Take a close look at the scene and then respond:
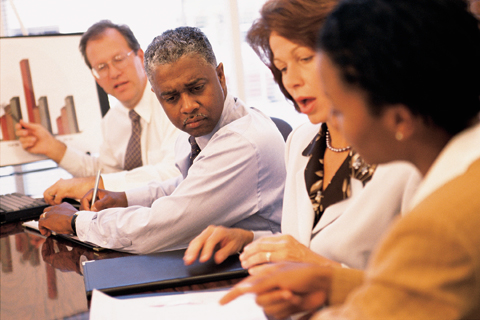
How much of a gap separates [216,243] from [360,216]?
13.6 inches

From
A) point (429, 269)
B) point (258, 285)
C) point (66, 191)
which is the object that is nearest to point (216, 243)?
point (258, 285)

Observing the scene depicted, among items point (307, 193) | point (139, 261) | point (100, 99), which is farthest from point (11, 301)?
point (100, 99)

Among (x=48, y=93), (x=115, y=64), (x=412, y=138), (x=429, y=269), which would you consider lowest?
(x=429, y=269)

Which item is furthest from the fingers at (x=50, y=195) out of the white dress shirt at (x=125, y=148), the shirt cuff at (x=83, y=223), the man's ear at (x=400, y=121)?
the man's ear at (x=400, y=121)

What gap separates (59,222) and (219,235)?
2.35 ft

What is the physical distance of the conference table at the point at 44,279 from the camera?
105 centimetres

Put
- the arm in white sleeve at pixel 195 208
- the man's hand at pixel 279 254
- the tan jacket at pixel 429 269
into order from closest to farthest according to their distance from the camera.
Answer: the tan jacket at pixel 429 269, the man's hand at pixel 279 254, the arm in white sleeve at pixel 195 208

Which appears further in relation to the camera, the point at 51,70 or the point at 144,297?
the point at 51,70

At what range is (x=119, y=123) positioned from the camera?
2.61m

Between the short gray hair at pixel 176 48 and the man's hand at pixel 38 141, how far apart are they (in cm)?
128

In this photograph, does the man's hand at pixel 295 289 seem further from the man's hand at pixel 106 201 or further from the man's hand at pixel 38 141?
the man's hand at pixel 38 141

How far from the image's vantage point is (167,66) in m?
1.44

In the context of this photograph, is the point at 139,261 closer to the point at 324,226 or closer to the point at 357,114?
the point at 324,226

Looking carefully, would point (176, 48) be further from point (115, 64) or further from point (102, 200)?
point (115, 64)
